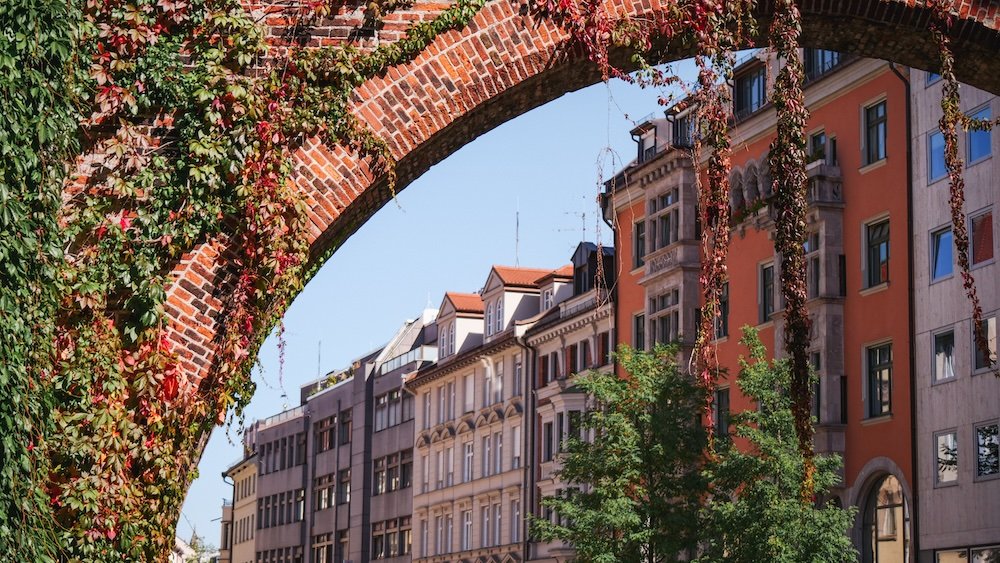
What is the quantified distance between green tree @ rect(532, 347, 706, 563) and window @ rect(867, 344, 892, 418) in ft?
13.8

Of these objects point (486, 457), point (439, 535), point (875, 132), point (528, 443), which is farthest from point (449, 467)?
point (875, 132)

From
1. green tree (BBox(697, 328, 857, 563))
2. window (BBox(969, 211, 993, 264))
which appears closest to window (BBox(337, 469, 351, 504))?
green tree (BBox(697, 328, 857, 563))

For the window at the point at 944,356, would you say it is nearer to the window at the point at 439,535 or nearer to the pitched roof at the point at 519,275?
the pitched roof at the point at 519,275

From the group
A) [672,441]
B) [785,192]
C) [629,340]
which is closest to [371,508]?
[629,340]

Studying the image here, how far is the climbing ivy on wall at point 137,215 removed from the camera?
316 inches

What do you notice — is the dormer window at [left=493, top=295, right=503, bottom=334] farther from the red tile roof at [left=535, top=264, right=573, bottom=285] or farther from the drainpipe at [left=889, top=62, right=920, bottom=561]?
the drainpipe at [left=889, top=62, right=920, bottom=561]

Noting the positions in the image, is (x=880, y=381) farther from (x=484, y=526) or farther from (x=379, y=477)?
(x=379, y=477)

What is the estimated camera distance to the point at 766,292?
3906cm

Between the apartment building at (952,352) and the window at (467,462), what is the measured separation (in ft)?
96.5

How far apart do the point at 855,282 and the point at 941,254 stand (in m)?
2.98

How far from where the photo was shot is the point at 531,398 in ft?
180

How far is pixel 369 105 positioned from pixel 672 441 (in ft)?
76.7

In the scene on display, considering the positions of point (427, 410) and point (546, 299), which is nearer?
point (546, 299)

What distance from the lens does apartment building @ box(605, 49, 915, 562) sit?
111ft
